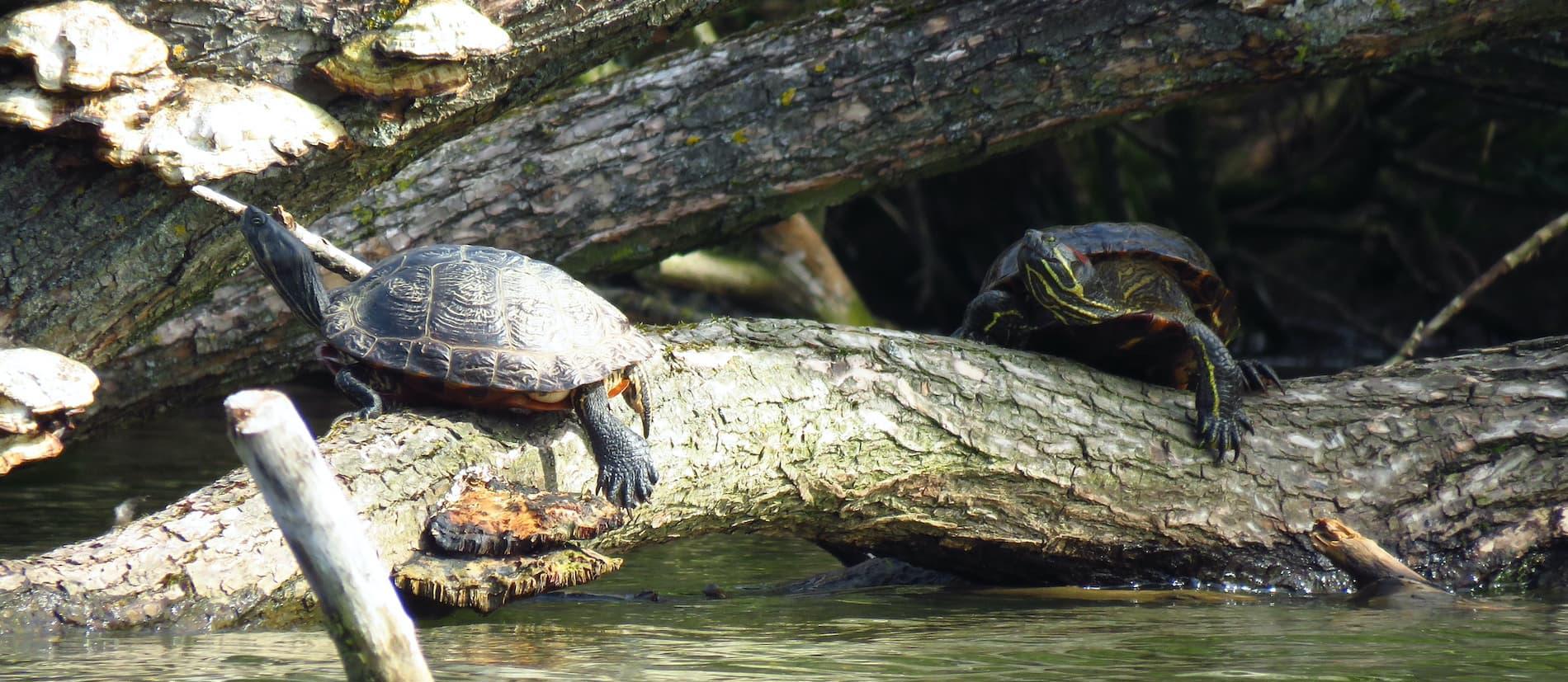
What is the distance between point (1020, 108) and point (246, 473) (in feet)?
9.74

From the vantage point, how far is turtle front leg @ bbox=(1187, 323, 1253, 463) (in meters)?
4.28

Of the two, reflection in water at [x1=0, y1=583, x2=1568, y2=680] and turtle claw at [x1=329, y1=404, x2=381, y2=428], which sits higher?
turtle claw at [x1=329, y1=404, x2=381, y2=428]

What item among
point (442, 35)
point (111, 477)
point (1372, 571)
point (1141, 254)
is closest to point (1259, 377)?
point (1141, 254)

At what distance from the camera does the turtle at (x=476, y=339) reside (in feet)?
11.3

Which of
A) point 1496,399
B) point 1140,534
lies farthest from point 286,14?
point 1496,399

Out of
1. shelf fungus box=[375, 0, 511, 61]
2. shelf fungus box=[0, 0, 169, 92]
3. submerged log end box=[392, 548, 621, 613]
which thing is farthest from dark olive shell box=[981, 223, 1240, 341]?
shelf fungus box=[0, 0, 169, 92]

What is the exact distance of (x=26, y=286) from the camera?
12.5 ft

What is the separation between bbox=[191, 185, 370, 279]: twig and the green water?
108cm

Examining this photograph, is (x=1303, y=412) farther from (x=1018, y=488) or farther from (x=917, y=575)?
(x=917, y=575)

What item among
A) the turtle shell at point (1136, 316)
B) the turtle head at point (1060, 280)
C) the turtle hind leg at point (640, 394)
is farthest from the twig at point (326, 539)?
the turtle shell at point (1136, 316)

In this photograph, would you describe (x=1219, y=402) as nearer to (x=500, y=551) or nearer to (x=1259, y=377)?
(x=1259, y=377)

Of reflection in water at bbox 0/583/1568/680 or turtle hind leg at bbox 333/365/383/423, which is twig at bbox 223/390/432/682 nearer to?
reflection in water at bbox 0/583/1568/680

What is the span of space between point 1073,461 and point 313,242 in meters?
2.38

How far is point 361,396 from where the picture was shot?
356 centimetres
